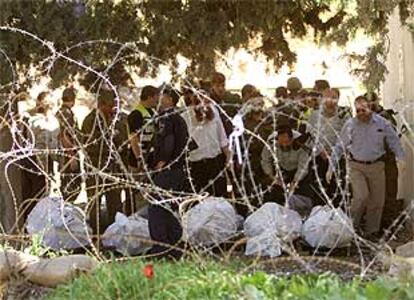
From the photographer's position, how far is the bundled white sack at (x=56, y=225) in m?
8.38

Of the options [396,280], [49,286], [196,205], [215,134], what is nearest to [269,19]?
[215,134]

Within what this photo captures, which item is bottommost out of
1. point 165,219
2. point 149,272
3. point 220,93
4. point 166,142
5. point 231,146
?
point 165,219

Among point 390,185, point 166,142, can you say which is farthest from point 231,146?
point 390,185

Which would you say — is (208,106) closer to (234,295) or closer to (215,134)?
(215,134)

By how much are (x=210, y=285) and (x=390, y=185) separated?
549 centimetres

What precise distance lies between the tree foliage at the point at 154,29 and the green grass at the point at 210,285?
9.65ft

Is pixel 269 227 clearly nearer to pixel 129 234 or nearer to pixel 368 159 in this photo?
pixel 129 234

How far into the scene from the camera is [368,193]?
955 cm

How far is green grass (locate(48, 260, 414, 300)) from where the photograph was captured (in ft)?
13.6

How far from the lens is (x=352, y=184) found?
371 inches

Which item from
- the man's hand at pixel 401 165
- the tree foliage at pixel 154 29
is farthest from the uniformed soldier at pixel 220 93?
the man's hand at pixel 401 165

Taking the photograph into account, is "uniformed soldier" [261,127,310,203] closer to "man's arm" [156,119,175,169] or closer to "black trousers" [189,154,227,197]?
"black trousers" [189,154,227,197]

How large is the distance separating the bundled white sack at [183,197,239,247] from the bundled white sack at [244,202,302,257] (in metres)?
0.20

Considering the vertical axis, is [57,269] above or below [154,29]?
below
